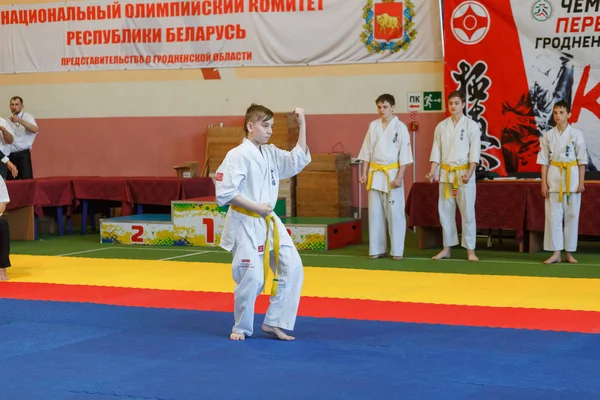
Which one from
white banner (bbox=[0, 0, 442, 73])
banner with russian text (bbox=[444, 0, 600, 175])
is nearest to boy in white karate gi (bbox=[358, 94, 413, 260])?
banner with russian text (bbox=[444, 0, 600, 175])

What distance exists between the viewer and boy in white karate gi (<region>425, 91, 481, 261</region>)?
8477 millimetres

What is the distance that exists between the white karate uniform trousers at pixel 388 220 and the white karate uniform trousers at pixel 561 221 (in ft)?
4.38

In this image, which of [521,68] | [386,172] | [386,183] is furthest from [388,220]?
[521,68]

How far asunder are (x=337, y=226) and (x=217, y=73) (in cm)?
345

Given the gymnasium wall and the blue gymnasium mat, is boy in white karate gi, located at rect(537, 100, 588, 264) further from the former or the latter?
the blue gymnasium mat

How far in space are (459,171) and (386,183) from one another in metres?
0.69

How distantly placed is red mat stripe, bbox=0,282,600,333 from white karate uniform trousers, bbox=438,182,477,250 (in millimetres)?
2527

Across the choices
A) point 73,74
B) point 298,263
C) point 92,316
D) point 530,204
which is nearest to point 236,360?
point 298,263

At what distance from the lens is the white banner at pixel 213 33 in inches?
443

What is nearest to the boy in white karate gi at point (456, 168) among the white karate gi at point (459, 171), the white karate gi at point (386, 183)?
the white karate gi at point (459, 171)

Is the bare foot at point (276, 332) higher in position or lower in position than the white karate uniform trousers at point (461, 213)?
lower

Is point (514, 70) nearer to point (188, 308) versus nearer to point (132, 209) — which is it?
point (132, 209)

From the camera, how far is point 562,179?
27.4ft

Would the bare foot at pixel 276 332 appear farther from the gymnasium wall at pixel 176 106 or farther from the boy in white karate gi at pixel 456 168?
the gymnasium wall at pixel 176 106
